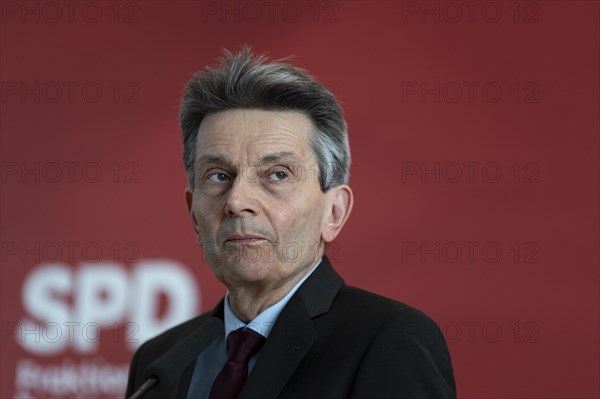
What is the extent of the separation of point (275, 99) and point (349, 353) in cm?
46

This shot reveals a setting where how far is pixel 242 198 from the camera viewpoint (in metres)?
1.27

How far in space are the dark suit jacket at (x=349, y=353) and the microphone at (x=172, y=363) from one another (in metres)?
0.09

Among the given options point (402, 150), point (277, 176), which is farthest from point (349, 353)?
point (402, 150)

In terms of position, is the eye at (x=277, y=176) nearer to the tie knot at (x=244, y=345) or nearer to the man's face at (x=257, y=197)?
the man's face at (x=257, y=197)

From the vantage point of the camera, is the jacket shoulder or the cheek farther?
the cheek

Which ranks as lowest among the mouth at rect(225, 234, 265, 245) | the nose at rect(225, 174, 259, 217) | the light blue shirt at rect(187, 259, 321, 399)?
the light blue shirt at rect(187, 259, 321, 399)

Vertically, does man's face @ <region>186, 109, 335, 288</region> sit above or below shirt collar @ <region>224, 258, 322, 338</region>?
above

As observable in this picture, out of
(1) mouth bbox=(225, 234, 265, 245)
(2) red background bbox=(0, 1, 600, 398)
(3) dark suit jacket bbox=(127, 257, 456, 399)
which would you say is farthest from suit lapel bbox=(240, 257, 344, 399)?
(2) red background bbox=(0, 1, 600, 398)

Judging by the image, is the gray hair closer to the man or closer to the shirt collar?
the man

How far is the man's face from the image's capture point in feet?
4.21

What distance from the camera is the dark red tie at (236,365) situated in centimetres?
121

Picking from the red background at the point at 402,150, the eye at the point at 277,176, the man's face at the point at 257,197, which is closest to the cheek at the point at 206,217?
the man's face at the point at 257,197

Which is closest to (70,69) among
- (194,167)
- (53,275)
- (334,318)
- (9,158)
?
(9,158)

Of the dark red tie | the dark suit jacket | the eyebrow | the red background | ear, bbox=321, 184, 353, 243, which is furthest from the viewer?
the red background
